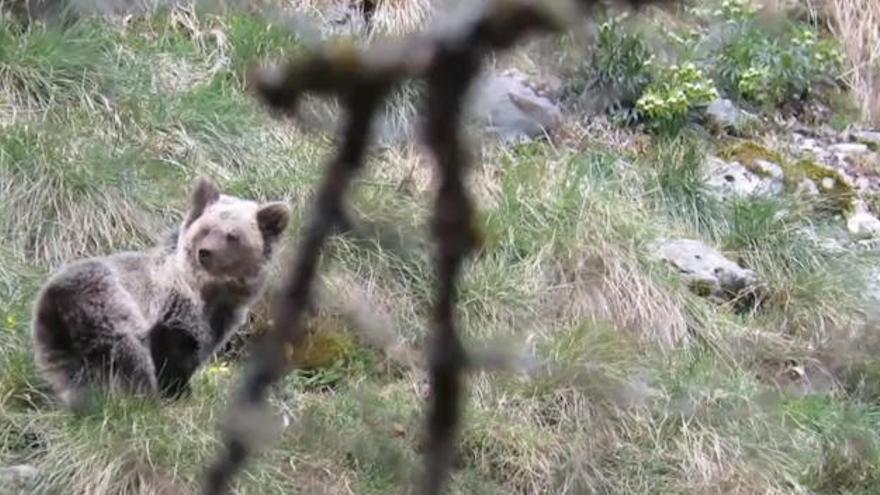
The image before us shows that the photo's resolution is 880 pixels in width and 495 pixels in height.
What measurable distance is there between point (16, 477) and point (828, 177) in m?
4.08

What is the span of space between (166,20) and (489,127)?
1.41 metres

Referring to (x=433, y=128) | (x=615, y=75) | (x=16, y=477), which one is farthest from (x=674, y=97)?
(x=433, y=128)

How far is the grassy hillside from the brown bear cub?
123 mm

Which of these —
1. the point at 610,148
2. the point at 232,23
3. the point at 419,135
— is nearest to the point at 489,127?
the point at 610,148

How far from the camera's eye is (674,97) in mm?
6781

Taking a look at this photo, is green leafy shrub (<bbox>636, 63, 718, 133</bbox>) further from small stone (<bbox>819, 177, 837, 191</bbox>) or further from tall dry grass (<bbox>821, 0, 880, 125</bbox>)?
tall dry grass (<bbox>821, 0, 880, 125</bbox>)

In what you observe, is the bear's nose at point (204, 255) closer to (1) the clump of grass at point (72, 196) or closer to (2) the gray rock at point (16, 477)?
(2) the gray rock at point (16, 477)

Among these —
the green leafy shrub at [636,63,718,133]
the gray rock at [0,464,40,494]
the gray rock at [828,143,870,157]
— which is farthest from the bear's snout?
the gray rock at [828,143,870,157]

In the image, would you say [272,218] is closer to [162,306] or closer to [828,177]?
[162,306]

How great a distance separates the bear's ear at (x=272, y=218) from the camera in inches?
164

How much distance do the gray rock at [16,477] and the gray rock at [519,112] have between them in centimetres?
299

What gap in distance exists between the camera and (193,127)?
591 centimetres

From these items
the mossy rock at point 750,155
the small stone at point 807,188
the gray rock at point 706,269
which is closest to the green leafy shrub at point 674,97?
the mossy rock at point 750,155

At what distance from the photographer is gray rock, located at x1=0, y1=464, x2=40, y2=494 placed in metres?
3.98
